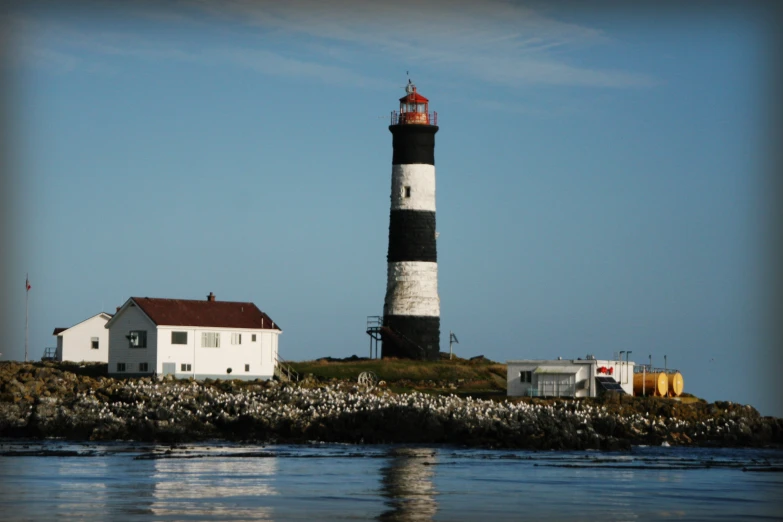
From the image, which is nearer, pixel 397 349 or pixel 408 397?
pixel 408 397

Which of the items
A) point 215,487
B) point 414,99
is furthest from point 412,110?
point 215,487

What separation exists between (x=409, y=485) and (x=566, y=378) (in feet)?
65.8

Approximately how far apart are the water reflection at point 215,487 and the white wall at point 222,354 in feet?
61.8

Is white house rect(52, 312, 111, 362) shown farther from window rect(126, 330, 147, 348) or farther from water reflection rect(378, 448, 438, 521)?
water reflection rect(378, 448, 438, 521)

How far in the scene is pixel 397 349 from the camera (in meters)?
53.3

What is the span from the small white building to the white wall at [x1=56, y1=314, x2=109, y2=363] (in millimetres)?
24370

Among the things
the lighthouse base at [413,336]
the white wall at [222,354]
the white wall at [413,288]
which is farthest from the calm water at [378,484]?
the lighthouse base at [413,336]

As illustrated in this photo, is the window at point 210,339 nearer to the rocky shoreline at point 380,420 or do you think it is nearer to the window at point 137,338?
the window at point 137,338

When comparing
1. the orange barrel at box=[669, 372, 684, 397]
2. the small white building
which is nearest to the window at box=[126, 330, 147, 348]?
the small white building

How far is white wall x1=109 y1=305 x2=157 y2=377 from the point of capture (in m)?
48.2

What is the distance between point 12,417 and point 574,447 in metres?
17.1

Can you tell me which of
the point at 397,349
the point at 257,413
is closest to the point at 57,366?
the point at 397,349

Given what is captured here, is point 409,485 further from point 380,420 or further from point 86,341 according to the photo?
point 86,341

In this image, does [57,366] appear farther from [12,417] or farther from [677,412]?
[677,412]
